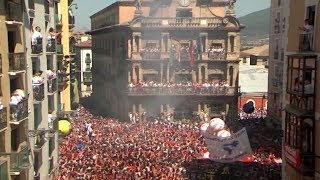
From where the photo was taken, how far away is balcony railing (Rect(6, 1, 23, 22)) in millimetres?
Result: 19188

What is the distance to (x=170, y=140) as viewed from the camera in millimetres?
36656

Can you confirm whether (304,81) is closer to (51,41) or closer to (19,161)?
(19,161)

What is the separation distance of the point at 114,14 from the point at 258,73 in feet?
67.6

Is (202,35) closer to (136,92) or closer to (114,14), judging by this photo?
(136,92)

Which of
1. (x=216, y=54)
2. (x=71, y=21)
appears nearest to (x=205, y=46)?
(x=216, y=54)

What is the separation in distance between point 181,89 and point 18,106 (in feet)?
104

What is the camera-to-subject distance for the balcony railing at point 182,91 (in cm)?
4994

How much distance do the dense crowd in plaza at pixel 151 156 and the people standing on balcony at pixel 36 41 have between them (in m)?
7.86

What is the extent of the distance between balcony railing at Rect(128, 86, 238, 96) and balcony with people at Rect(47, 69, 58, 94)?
21447 millimetres

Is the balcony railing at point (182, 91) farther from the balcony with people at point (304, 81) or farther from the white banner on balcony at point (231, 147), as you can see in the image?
the balcony with people at point (304, 81)

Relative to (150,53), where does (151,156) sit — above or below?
below

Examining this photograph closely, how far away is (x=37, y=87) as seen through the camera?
23.9m

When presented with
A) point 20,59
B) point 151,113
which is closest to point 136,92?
point 151,113

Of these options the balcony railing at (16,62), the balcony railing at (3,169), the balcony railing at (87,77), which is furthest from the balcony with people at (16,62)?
the balcony railing at (87,77)
